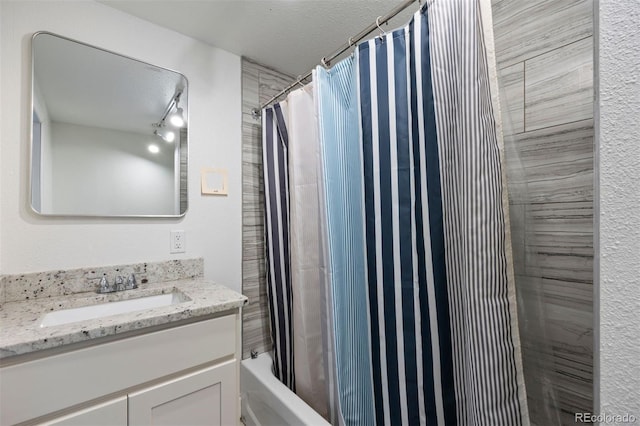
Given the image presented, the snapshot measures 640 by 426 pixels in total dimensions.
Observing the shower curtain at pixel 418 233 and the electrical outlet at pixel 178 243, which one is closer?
the shower curtain at pixel 418 233

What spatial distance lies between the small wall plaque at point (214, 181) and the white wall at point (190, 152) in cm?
3

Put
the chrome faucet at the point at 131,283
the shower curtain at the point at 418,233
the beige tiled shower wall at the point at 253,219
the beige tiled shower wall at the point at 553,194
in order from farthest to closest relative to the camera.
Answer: the beige tiled shower wall at the point at 253,219, the chrome faucet at the point at 131,283, the beige tiled shower wall at the point at 553,194, the shower curtain at the point at 418,233

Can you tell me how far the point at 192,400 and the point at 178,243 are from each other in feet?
2.44

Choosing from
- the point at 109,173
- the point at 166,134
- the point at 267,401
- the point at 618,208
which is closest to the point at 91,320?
the point at 109,173

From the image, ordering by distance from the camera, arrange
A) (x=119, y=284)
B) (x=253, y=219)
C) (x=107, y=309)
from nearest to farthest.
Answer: (x=107, y=309) < (x=119, y=284) < (x=253, y=219)

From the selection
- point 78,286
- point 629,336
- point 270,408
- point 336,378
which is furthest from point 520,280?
point 78,286

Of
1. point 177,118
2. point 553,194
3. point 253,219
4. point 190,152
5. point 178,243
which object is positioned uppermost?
point 177,118

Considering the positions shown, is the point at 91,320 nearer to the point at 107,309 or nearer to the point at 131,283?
the point at 107,309

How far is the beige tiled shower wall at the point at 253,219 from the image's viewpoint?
1.61m

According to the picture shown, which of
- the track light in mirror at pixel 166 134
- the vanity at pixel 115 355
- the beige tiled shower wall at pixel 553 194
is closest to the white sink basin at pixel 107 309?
the vanity at pixel 115 355

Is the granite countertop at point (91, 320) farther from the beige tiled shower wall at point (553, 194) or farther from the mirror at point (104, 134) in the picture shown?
the beige tiled shower wall at point (553, 194)

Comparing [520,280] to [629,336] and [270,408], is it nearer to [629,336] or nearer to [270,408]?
[629,336]

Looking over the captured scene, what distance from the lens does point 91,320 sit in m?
0.81

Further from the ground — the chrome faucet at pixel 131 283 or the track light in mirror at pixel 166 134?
the track light in mirror at pixel 166 134
